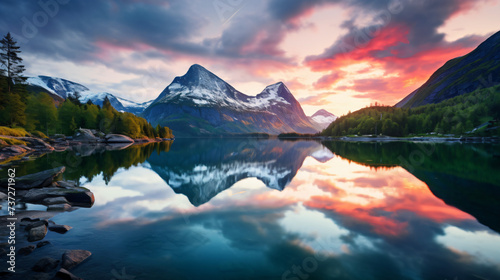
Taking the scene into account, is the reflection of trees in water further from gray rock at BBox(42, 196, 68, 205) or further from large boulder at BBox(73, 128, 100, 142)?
large boulder at BBox(73, 128, 100, 142)

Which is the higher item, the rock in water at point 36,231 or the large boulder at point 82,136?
the large boulder at point 82,136

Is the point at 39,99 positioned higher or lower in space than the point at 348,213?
higher

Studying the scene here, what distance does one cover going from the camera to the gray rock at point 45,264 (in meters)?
7.92

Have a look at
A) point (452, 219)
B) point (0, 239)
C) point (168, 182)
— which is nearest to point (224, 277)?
point (0, 239)

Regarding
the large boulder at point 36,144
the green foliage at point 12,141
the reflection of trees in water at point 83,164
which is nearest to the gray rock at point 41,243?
the reflection of trees in water at point 83,164

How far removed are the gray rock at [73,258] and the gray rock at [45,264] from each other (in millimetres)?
282

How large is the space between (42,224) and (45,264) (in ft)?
16.1

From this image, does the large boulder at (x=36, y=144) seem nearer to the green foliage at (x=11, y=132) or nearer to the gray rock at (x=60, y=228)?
the green foliage at (x=11, y=132)

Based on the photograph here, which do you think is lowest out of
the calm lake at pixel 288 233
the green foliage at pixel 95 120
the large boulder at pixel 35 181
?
the calm lake at pixel 288 233

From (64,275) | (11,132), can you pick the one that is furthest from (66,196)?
(11,132)

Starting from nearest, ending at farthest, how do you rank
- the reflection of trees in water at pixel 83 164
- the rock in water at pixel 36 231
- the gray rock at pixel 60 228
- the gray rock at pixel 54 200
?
1. the rock in water at pixel 36 231
2. the gray rock at pixel 60 228
3. the gray rock at pixel 54 200
4. the reflection of trees in water at pixel 83 164

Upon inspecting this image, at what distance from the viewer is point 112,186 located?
74.9 ft

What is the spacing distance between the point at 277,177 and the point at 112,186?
1861 cm

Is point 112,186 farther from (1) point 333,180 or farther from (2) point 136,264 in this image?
(1) point 333,180
